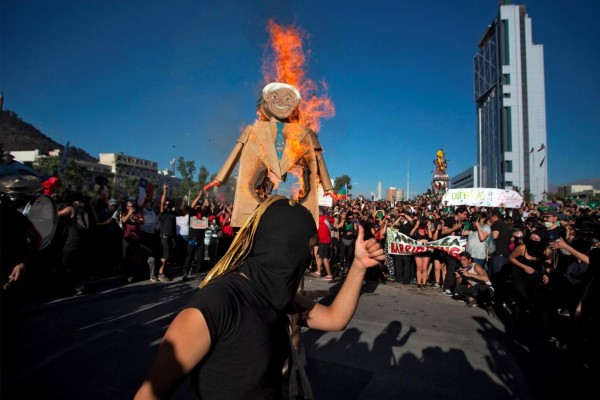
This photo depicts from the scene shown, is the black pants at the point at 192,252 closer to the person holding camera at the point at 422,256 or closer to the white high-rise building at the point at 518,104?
the person holding camera at the point at 422,256

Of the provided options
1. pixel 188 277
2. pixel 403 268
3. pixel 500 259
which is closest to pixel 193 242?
pixel 188 277

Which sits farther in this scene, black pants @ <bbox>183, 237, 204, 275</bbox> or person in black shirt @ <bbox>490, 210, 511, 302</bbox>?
black pants @ <bbox>183, 237, 204, 275</bbox>

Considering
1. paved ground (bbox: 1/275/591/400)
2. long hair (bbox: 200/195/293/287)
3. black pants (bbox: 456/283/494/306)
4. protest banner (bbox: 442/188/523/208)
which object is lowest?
paved ground (bbox: 1/275/591/400)

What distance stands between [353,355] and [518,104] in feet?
249

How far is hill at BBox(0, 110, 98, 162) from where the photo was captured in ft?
344

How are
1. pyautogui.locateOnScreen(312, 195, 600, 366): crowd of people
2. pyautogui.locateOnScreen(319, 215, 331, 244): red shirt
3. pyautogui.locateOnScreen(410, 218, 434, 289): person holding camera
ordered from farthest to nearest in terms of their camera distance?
1. pyautogui.locateOnScreen(319, 215, 331, 244): red shirt
2. pyautogui.locateOnScreen(410, 218, 434, 289): person holding camera
3. pyautogui.locateOnScreen(312, 195, 600, 366): crowd of people

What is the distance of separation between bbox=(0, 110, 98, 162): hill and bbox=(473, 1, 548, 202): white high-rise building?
111854 mm

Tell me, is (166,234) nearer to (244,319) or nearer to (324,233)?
(324,233)

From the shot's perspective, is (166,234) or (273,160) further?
(166,234)

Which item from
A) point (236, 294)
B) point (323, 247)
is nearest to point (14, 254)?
point (236, 294)

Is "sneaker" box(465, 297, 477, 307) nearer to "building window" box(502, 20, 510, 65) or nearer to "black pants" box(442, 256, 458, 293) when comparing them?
"black pants" box(442, 256, 458, 293)

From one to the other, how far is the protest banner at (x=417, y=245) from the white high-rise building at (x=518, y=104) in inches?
2463

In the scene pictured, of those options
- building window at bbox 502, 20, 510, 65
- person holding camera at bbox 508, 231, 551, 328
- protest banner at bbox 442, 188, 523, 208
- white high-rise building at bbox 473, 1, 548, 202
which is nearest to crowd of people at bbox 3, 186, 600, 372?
person holding camera at bbox 508, 231, 551, 328

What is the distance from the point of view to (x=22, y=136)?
116438mm
